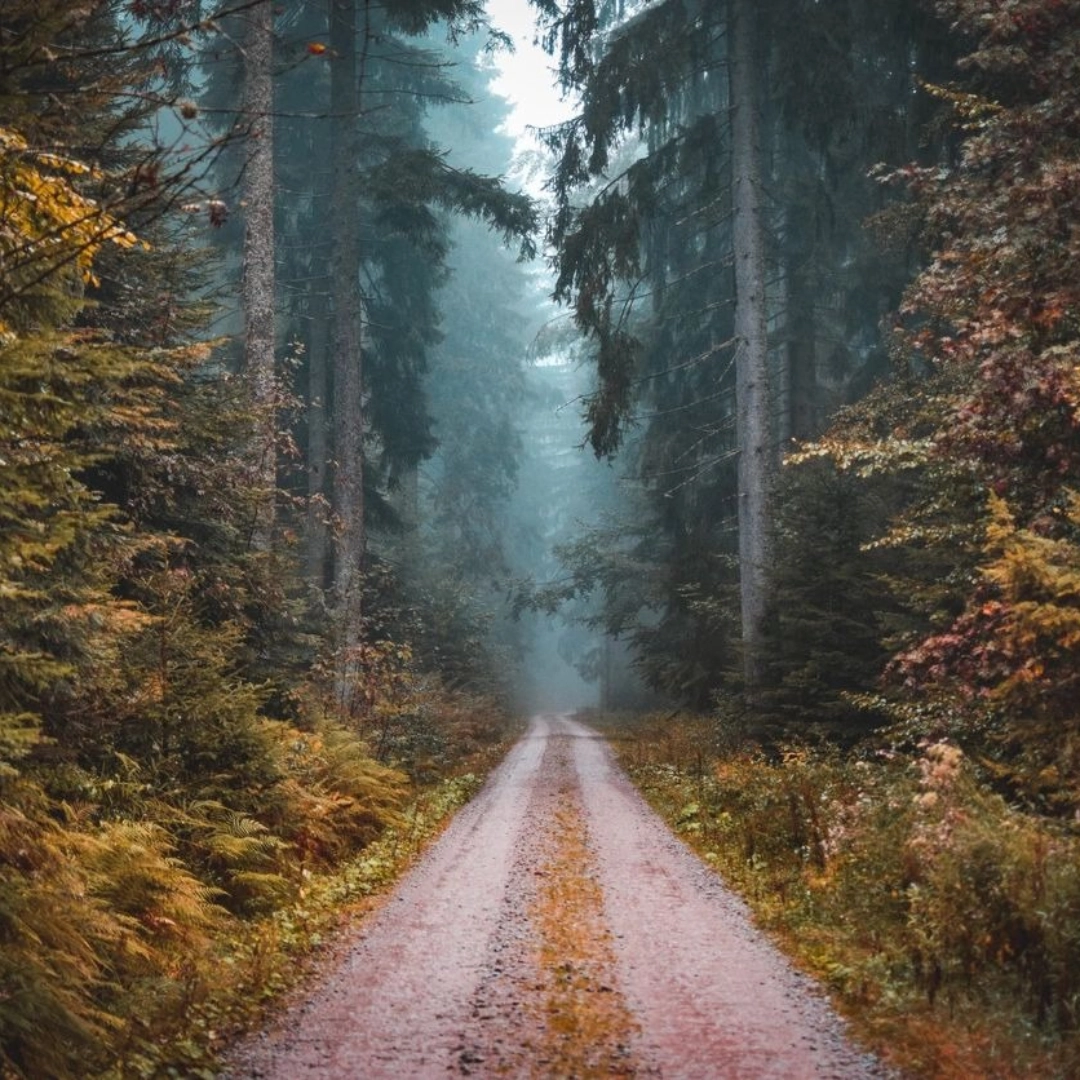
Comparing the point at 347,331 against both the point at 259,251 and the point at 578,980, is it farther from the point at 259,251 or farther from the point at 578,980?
the point at 578,980

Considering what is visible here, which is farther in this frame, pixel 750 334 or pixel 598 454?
pixel 598 454

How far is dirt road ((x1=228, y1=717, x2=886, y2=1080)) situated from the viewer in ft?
16.1

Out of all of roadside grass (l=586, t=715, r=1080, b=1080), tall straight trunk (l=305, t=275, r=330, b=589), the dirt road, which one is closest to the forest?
roadside grass (l=586, t=715, r=1080, b=1080)

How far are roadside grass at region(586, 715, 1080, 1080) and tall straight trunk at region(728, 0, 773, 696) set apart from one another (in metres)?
8.17

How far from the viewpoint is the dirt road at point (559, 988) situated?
16.1ft

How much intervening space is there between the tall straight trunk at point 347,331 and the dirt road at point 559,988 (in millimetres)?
8749

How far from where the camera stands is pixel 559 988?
19.9 ft

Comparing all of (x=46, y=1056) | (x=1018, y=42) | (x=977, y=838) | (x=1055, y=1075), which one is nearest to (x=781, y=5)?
(x=1018, y=42)

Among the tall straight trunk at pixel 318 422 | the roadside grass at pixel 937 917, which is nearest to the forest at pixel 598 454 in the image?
the roadside grass at pixel 937 917

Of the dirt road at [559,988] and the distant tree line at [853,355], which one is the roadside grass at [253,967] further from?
the distant tree line at [853,355]

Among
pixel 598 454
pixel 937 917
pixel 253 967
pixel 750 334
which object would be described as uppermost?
pixel 750 334

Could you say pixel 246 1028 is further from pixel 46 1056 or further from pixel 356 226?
pixel 356 226

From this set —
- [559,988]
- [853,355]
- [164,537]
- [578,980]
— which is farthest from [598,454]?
[559,988]

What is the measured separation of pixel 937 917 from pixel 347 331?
54.2 ft
